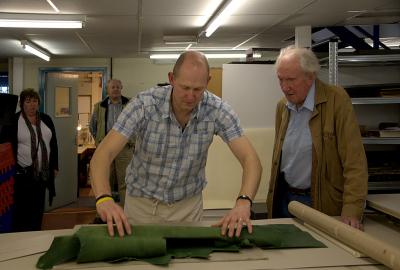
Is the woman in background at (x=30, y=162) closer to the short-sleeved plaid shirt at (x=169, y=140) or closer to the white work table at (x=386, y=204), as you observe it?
the short-sleeved plaid shirt at (x=169, y=140)

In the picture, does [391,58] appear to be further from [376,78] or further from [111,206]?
[111,206]

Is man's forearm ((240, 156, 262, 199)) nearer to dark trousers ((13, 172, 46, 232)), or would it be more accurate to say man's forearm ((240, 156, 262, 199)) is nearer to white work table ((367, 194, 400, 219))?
white work table ((367, 194, 400, 219))

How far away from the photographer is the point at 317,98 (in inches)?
76.9

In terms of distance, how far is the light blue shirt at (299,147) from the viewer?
1.98m

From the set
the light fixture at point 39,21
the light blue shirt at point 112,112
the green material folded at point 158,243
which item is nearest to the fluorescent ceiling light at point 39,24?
the light fixture at point 39,21

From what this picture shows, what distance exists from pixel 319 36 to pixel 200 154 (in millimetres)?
3709

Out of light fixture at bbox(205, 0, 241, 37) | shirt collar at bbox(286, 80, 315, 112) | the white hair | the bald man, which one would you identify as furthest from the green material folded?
light fixture at bbox(205, 0, 241, 37)

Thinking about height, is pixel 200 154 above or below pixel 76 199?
above

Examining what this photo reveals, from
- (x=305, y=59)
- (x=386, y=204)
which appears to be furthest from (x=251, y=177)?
(x=305, y=59)

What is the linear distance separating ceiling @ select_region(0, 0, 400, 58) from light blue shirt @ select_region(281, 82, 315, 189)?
182 cm

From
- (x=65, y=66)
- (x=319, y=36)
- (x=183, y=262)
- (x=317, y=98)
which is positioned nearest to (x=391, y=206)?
(x=317, y=98)

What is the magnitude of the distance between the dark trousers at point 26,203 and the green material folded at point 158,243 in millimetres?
2778

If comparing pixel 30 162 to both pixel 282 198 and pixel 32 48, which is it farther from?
pixel 282 198

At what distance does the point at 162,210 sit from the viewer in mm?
1827
